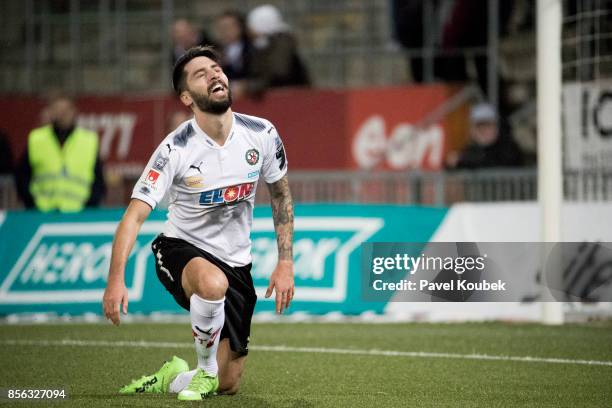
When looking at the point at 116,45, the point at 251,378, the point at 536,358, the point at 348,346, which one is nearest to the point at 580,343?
the point at 536,358

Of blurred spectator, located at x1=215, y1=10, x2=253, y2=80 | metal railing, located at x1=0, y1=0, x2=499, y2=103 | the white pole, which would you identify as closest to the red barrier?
blurred spectator, located at x1=215, y1=10, x2=253, y2=80

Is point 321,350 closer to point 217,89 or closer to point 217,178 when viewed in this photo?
point 217,178

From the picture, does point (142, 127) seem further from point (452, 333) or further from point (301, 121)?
point (452, 333)

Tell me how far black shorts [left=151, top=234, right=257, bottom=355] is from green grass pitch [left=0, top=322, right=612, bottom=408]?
412mm

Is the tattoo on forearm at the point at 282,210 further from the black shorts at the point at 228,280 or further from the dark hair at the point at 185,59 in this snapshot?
the dark hair at the point at 185,59

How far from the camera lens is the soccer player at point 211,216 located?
775 centimetres

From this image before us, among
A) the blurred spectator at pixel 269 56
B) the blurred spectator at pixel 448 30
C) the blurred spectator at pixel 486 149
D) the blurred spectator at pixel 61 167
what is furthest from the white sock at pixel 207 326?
the blurred spectator at pixel 448 30

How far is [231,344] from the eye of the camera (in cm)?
827

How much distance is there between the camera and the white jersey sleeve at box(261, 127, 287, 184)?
26.8 feet

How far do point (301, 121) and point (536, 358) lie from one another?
25.2 feet

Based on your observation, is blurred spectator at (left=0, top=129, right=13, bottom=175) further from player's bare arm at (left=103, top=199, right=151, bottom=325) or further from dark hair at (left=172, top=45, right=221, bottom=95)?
player's bare arm at (left=103, top=199, right=151, bottom=325)

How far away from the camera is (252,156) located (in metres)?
8.05

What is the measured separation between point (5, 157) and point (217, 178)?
9551 millimetres

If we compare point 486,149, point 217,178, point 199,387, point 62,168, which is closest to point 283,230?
point 217,178
